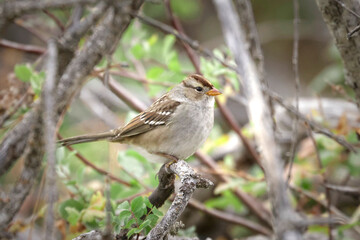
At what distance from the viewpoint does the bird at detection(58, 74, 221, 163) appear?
310cm

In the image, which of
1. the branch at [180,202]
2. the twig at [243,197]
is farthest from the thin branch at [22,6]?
the twig at [243,197]

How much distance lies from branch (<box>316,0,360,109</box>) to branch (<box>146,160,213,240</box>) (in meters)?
1.17

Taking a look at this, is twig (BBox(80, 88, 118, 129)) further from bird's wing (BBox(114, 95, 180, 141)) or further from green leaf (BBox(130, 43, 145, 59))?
bird's wing (BBox(114, 95, 180, 141))

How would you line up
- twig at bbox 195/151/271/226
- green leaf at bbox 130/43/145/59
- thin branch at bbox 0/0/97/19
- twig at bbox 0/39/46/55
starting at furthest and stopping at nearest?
twig at bbox 195/151/271/226 → twig at bbox 0/39/46/55 → green leaf at bbox 130/43/145/59 → thin branch at bbox 0/0/97/19

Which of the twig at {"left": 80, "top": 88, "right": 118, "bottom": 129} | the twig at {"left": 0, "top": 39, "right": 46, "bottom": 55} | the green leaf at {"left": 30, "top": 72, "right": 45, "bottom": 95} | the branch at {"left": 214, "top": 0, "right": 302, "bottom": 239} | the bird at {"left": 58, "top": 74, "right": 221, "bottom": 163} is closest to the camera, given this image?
the branch at {"left": 214, "top": 0, "right": 302, "bottom": 239}

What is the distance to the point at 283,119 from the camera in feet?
15.8

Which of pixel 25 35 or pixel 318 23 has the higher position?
pixel 25 35

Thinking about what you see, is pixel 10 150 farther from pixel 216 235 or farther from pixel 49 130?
pixel 216 235

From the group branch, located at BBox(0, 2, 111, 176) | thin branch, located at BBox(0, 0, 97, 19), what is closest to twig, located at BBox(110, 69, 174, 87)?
branch, located at BBox(0, 2, 111, 176)

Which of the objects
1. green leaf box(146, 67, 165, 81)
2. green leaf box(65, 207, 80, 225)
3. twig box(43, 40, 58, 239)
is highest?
twig box(43, 40, 58, 239)

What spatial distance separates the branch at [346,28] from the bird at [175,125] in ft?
2.88

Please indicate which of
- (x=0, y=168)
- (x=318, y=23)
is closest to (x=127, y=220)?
(x=0, y=168)

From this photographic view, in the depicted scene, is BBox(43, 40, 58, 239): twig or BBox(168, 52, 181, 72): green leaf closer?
BBox(43, 40, 58, 239): twig

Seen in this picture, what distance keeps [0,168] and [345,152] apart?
2.87 metres
